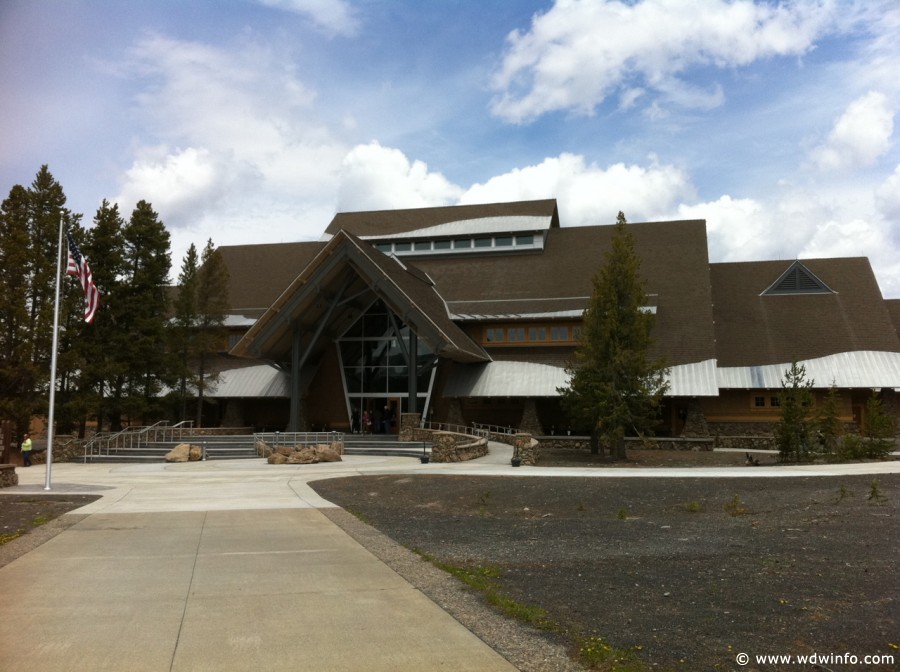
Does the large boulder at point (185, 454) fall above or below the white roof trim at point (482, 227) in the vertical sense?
below

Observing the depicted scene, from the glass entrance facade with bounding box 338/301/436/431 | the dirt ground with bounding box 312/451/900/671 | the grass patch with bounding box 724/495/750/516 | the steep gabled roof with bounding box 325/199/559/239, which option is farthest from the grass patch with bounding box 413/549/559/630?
the steep gabled roof with bounding box 325/199/559/239

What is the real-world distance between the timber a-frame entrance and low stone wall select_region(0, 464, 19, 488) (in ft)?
42.0

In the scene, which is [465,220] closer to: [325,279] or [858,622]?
[325,279]

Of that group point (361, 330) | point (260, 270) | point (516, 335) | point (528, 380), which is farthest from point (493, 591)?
point (260, 270)

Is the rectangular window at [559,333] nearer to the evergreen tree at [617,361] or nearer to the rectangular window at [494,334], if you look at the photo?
the rectangular window at [494,334]

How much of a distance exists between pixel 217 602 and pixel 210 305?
3045cm

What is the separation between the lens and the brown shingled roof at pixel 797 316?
112 ft

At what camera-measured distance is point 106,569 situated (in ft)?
27.8

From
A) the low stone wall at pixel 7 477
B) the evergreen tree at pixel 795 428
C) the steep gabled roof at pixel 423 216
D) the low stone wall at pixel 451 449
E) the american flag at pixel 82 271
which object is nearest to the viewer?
the american flag at pixel 82 271

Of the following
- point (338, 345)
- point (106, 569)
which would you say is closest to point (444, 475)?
point (106, 569)

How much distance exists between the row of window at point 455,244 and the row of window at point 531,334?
8772 millimetres

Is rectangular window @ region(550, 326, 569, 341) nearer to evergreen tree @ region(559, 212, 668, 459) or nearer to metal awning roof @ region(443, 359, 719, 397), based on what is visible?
metal awning roof @ region(443, 359, 719, 397)

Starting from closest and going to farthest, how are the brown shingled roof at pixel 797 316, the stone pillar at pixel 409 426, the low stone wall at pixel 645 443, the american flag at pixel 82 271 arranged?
the american flag at pixel 82 271 → the stone pillar at pixel 409 426 → the low stone wall at pixel 645 443 → the brown shingled roof at pixel 797 316

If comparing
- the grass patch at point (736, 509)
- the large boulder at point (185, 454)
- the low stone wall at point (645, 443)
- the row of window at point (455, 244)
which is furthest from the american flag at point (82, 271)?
the row of window at point (455, 244)
